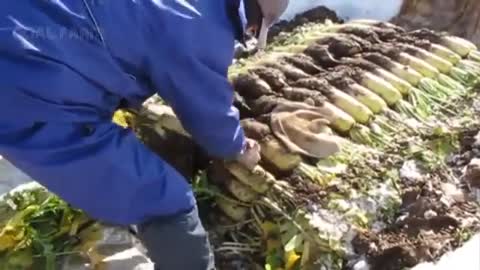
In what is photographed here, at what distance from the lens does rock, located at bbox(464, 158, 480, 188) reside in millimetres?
3002

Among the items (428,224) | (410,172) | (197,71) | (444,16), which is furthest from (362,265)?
(444,16)

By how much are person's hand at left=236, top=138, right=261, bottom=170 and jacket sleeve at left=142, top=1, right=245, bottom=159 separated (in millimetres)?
141

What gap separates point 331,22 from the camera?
3764mm

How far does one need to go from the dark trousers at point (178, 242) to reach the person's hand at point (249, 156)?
9.6 inches

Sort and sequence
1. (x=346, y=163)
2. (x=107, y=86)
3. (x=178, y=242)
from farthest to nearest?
(x=346, y=163), (x=178, y=242), (x=107, y=86)

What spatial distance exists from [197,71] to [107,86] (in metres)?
0.20

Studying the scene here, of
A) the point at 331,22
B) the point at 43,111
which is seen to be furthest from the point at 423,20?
the point at 43,111

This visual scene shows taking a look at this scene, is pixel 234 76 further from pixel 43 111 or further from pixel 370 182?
pixel 43 111

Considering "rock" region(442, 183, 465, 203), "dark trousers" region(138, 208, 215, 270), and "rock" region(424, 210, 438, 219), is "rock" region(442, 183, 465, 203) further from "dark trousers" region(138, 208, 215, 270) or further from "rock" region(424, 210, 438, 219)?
"dark trousers" region(138, 208, 215, 270)

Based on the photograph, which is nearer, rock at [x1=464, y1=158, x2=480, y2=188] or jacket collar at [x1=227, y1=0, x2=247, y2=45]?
jacket collar at [x1=227, y1=0, x2=247, y2=45]

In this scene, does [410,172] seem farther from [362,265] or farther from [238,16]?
[238,16]

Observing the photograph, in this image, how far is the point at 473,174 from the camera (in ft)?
9.87

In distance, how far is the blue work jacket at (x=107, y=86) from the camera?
2.38 metres

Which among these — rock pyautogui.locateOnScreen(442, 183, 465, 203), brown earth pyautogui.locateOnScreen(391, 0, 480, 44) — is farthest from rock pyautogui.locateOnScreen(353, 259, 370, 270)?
brown earth pyautogui.locateOnScreen(391, 0, 480, 44)
